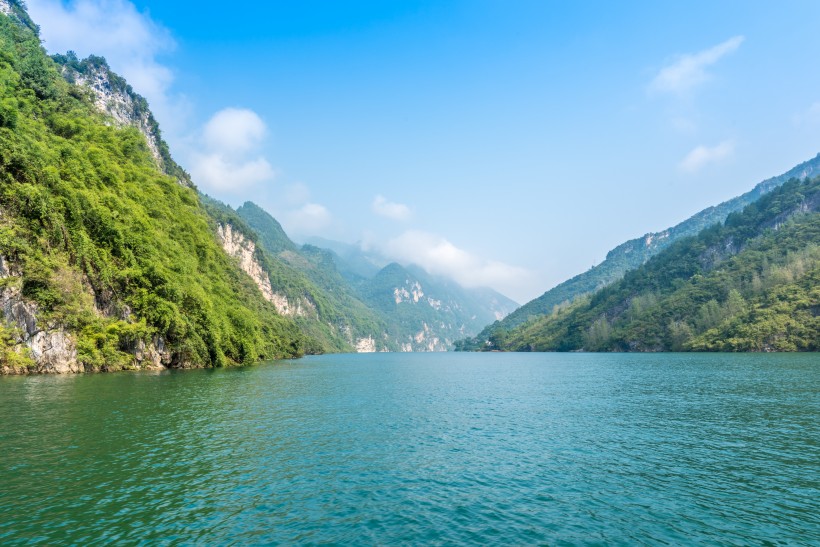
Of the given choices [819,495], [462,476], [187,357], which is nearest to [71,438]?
[462,476]

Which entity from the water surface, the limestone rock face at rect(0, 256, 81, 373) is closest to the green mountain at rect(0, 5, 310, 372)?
the limestone rock face at rect(0, 256, 81, 373)

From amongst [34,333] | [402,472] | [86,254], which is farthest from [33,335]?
[402,472]

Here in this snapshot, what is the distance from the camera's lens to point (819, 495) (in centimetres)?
1928

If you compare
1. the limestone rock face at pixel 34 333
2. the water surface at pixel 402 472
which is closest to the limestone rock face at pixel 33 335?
the limestone rock face at pixel 34 333

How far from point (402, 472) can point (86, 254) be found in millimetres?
73087

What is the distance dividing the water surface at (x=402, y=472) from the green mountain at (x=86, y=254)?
81.9ft

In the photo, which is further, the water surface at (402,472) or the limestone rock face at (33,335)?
the limestone rock face at (33,335)

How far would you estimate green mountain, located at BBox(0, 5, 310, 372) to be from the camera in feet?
199

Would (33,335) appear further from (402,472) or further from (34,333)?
(402,472)

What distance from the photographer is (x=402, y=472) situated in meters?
23.5

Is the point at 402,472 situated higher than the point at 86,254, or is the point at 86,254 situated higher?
the point at 86,254

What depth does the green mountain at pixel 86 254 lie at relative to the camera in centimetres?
6066

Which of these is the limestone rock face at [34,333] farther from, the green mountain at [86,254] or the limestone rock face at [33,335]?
the green mountain at [86,254]

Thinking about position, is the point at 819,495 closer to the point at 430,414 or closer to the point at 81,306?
the point at 430,414
